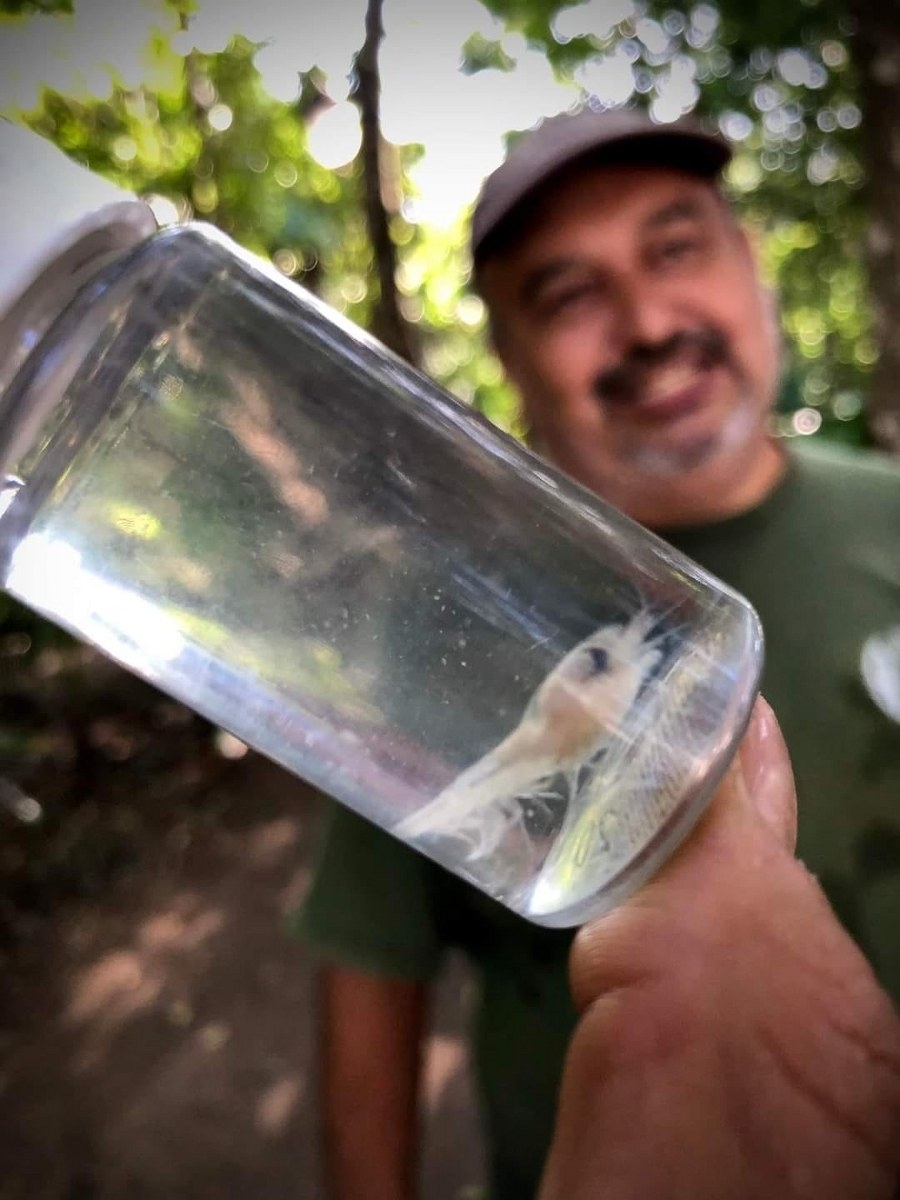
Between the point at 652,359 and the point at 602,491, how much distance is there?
138 millimetres

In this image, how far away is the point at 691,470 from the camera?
0.79m

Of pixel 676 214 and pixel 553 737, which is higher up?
pixel 676 214

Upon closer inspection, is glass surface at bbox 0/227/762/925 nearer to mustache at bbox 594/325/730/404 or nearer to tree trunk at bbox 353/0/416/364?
mustache at bbox 594/325/730/404

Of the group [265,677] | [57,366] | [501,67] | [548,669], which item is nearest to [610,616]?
[548,669]

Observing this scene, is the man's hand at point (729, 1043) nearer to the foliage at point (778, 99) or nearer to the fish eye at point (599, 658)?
the fish eye at point (599, 658)

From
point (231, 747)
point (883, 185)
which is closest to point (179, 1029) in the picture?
point (231, 747)

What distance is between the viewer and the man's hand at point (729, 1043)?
1.23ft

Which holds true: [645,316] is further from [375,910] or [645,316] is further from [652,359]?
[375,910]

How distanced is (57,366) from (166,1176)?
5.51ft

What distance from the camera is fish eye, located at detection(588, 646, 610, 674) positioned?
1.76 ft

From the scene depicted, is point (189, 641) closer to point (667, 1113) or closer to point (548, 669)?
point (548, 669)

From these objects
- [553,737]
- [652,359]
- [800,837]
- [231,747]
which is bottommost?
[231,747]

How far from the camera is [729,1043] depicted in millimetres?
403

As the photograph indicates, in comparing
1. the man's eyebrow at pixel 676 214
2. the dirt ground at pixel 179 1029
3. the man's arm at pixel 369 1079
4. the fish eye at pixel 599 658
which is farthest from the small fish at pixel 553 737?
the dirt ground at pixel 179 1029
